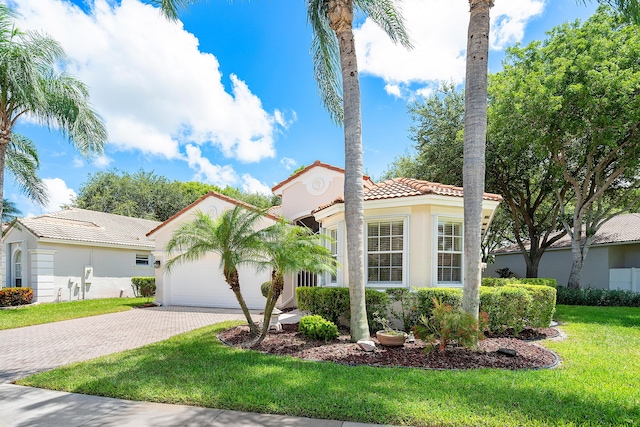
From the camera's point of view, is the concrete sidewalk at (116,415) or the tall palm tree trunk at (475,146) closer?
the concrete sidewalk at (116,415)

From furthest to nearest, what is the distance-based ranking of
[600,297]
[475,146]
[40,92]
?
[600,297] < [40,92] < [475,146]

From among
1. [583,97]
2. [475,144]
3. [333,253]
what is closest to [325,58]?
[475,144]

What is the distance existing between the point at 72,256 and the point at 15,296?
328cm

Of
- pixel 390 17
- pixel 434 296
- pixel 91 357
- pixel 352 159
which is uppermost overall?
pixel 390 17

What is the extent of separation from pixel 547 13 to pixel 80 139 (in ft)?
68.7

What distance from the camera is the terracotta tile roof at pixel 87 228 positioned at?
19.5 meters

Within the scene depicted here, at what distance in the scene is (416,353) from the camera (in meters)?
7.47

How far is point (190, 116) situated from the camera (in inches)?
769

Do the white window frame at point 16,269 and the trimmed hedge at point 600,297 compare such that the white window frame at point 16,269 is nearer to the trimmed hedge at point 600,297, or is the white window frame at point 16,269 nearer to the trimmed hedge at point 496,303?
the trimmed hedge at point 496,303

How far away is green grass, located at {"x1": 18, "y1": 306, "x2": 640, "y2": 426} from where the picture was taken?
443 centimetres

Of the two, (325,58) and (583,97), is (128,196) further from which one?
(583,97)

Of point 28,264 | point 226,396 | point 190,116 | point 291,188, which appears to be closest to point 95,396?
point 226,396

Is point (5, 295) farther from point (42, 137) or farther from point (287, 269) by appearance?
point (287, 269)

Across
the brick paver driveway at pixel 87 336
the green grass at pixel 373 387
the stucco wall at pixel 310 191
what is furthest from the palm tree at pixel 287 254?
the stucco wall at pixel 310 191
